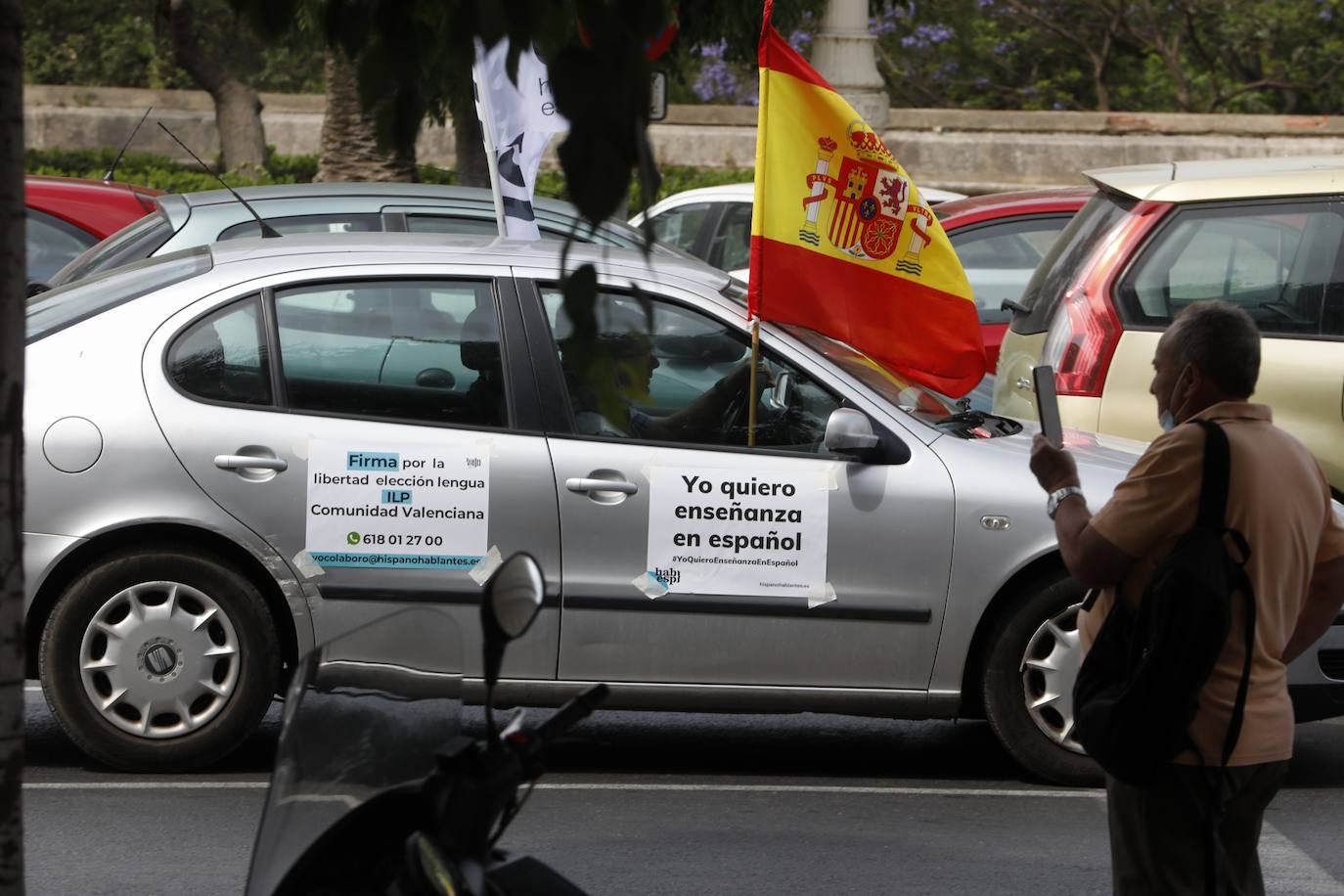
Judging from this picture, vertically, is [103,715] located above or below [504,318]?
below

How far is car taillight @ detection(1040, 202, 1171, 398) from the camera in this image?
7043 mm

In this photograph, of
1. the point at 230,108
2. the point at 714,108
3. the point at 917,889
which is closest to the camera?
the point at 917,889

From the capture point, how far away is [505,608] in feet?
7.30

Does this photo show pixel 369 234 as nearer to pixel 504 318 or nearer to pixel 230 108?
pixel 504 318

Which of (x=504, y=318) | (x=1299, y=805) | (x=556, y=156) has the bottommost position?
(x=1299, y=805)

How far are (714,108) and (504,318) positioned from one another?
50.3 feet

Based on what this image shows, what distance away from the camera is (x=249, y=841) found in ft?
16.5

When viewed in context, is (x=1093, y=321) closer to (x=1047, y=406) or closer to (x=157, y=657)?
(x=1047, y=406)

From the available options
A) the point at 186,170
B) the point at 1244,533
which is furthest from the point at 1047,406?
the point at 186,170

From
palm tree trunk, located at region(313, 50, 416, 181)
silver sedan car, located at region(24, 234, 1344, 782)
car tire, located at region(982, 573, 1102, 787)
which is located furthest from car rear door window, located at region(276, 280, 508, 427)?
palm tree trunk, located at region(313, 50, 416, 181)

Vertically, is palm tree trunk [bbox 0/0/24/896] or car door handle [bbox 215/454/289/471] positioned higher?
palm tree trunk [bbox 0/0/24/896]

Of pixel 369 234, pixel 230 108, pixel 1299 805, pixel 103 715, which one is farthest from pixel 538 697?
pixel 230 108

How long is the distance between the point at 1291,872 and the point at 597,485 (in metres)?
2.22

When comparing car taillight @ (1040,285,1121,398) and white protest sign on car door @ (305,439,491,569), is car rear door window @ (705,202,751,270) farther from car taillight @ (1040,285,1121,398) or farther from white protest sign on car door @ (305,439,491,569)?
white protest sign on car door @ (305,439,491,569)
